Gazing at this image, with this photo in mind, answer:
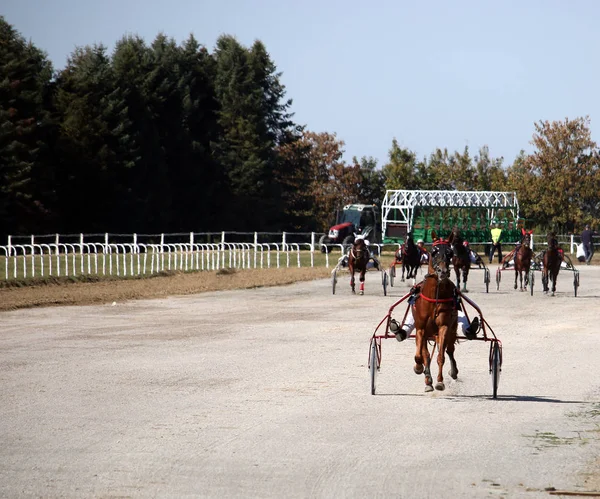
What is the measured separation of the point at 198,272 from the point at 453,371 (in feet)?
95.1

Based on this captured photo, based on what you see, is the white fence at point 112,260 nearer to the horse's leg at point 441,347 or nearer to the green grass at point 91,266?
the green grass at point 91,266

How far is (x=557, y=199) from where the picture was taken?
7181 centimetres

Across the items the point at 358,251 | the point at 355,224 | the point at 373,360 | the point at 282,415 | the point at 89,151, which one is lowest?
the point at 282,415

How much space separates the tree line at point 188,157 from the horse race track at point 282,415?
38197 mm

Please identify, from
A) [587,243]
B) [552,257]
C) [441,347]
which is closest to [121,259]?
[587,243]

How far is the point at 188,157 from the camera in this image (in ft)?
240

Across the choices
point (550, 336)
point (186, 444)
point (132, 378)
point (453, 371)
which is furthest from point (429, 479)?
point (550, 336)

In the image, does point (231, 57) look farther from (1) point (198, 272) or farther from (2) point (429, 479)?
(2) point (429, 479)

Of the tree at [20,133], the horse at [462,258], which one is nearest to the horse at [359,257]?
the horse at [462,258]

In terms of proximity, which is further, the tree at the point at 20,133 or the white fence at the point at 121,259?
the tree at the point at 20,133

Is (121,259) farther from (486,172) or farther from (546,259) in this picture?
(486,172)

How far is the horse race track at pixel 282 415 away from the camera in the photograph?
8109 mm

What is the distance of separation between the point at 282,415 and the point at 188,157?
206 feet

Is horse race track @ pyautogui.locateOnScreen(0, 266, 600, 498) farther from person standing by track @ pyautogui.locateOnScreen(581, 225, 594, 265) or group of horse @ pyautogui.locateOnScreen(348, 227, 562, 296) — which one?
person standing by track @ pyautogui.locateOnScreen(581, 225, 594, 265)
